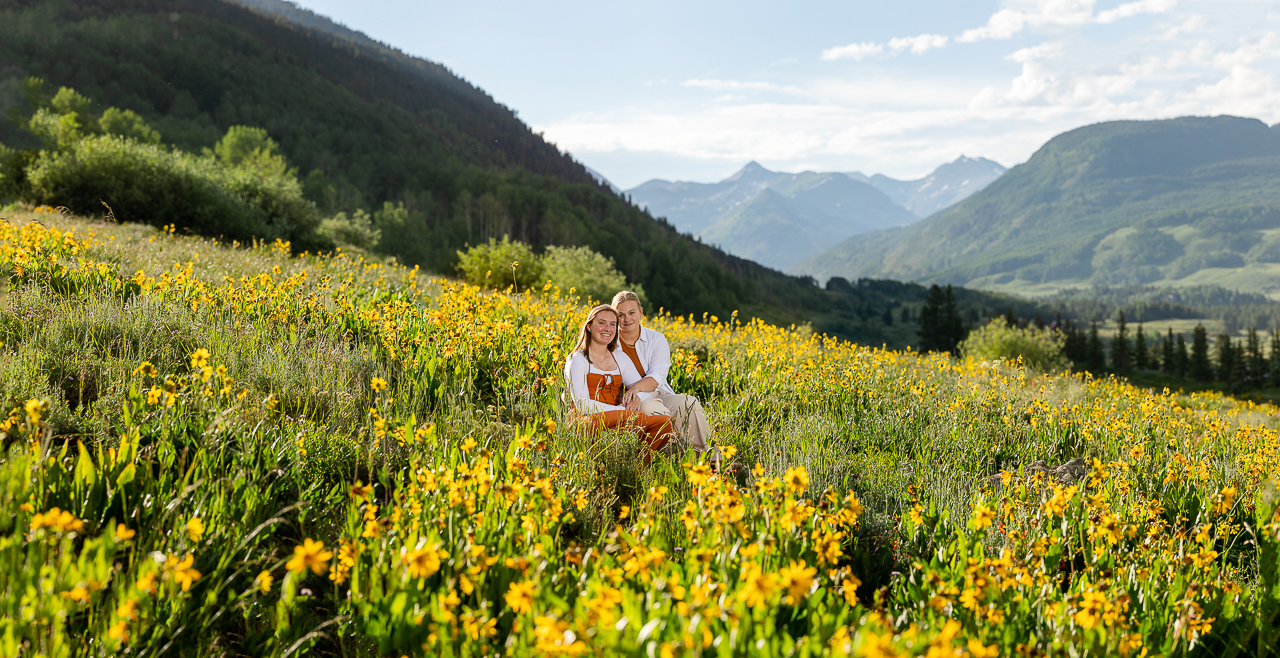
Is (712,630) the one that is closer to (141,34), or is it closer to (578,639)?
(578,639)

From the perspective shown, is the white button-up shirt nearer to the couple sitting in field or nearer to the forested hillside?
the couple sitting in field

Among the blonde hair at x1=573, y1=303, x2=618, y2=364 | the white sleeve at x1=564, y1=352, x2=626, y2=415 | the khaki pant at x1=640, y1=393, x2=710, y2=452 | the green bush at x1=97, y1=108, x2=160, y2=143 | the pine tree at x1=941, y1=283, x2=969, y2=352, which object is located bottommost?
the pine tree at x1=941, y1=283, x2=969, y2=352

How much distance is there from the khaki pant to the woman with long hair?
8cm

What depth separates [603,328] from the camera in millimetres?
5375

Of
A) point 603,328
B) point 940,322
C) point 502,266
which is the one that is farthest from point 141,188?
point 940,322

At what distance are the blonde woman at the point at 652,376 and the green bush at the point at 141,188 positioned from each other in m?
22.4

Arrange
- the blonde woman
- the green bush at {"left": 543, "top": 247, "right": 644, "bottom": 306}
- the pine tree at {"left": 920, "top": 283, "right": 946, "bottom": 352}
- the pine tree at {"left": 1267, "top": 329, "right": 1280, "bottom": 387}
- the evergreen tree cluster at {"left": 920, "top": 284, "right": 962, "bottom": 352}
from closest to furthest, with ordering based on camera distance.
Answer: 1. the blonde woman
2. the green bush at {"left": 543, "top": 247, "right": 644, "bottom": 306}
3. the pine tree at {"left": 1267, "top": 329, "right": 1280, "bottom": 387}
4. the evergreen tree cluster at {"left": 920, "top": 284, "right": 962, "bottom": 352}
5. the pine tree at {"left": 920, "top": 283, "right": 946, "bottom": 352}

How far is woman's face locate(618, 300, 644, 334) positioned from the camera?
5711mm

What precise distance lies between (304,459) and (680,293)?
8450 cm

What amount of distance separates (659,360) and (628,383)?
0.40m

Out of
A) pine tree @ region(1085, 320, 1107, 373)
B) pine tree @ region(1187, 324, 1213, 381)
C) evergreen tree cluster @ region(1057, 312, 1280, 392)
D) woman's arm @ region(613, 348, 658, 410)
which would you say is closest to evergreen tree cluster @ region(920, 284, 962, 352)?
evergreen tree cluster @ region(1057, 312, 1280, 392)

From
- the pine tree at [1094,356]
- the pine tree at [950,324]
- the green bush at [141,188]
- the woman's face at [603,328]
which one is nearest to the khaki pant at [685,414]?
the woman's face at [603,328]

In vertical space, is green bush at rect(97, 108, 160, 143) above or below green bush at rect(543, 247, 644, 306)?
above

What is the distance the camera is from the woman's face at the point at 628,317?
225 inches
